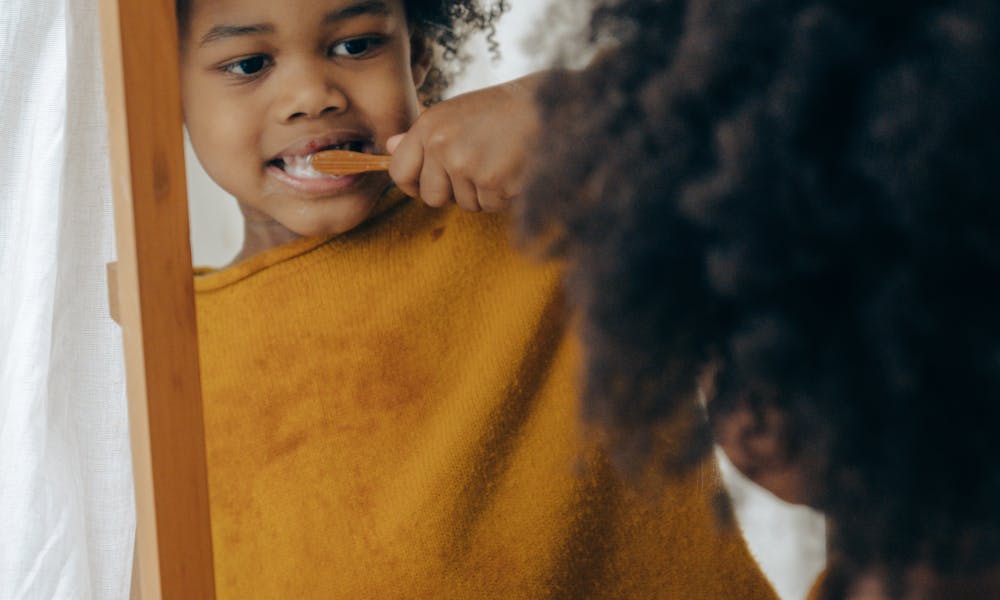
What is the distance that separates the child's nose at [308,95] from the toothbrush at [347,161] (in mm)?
32

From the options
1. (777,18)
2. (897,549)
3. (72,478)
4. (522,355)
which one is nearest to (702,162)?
(777,18)

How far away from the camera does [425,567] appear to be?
772 millimetres

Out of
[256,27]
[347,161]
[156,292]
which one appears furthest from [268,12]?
[156,292]

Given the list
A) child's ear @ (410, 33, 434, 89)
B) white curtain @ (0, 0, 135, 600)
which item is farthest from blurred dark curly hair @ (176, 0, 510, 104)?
white curtain @ (0, 0, 135, 600)

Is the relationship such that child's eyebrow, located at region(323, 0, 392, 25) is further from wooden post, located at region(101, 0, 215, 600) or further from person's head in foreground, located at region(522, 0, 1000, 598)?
person's head in foreground, located at region(522, 0, 1000, 598)

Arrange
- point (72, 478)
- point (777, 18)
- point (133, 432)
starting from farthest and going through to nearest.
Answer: point (72, 478), point (133, 432), point (777, 18)

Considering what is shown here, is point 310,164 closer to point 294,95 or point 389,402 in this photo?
point 294,95

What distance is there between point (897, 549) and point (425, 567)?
44 cm

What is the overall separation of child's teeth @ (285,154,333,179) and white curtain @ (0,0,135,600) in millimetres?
126

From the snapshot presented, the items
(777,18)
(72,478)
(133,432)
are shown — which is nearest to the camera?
(777,18)

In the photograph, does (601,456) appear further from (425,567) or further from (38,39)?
→ (38,39)

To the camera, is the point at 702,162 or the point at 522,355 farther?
the point at 522,355

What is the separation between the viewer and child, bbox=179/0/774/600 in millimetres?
771

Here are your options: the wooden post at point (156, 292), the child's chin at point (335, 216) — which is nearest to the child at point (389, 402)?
the child's chin at point (335, 216)
